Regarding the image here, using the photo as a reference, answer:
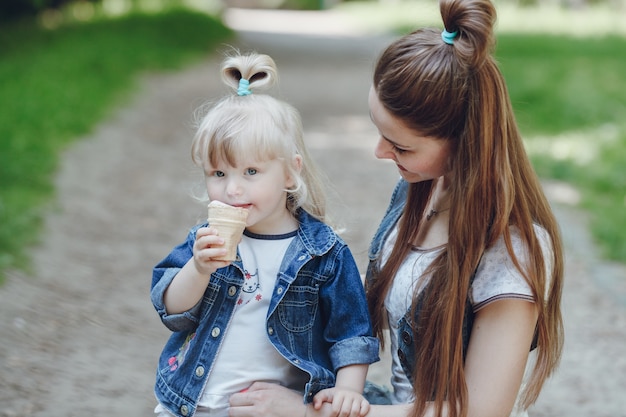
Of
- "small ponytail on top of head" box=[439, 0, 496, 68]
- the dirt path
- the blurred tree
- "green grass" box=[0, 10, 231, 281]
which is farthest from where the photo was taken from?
the blurred tree

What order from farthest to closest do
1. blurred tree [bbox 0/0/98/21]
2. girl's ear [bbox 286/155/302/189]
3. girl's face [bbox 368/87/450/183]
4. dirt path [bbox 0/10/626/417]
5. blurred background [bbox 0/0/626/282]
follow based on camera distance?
blurred tree [bbox 0/0/98/21] → blurred background [bbox 0/0/626/282] → dirt path [bbox 0/10/626/417] → girl's ear [bbox 286/155/302/189] → girl's face [bbox 368/87/450/183]

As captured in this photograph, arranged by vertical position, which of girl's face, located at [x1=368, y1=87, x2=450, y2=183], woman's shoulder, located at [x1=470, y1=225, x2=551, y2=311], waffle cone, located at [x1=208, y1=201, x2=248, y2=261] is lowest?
waffle cone, located at [x1=208, y1=201, x2=248, y2=261]

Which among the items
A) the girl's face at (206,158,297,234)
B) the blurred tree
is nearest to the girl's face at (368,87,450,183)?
the girl's face at (206,158,297,234)

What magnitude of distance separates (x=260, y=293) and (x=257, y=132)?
1.38ft

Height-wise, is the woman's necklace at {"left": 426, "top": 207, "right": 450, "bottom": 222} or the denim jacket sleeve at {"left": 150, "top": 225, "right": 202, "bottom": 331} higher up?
the woman's necklace at {"left": 426, "top": 207, "right": 450, "bottom": 222}

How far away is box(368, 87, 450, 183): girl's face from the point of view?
222 centimetres

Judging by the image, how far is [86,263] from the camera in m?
5.29

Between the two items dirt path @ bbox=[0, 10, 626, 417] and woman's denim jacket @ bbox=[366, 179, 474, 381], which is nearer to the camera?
woman's denim jacket @ bbox=[366, 179, 474, 381]

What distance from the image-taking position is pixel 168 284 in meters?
2.30

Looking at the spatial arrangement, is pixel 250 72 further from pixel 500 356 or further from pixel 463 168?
pixel 500 356

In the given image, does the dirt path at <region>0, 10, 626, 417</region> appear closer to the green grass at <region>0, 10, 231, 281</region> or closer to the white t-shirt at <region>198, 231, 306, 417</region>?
the green grass at <region>0, 10, 231, 281</region>

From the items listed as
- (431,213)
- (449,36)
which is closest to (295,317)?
(431,213)

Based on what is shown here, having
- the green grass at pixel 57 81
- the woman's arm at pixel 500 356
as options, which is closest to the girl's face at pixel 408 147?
the woman's arm at pixel 500 356

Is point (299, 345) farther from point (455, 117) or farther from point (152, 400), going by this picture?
point (152, 400)
